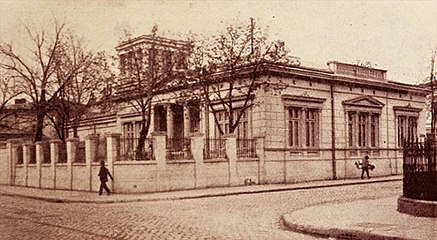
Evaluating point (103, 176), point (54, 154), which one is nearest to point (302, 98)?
point (103, 176)

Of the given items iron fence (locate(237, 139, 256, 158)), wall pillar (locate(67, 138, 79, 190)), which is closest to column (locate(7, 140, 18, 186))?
wall pillar (locate(67, 138, 79, 190))

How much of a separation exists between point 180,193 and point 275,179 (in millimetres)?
7057

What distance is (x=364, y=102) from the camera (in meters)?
33.7

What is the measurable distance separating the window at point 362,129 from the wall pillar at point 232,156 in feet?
30.0

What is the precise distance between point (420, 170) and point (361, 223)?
2.84m

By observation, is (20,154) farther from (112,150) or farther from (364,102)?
(364,102)

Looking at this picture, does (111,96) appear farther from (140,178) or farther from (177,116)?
(140,178)

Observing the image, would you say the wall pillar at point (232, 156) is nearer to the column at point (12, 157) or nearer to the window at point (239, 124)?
the window at point (239, 124)

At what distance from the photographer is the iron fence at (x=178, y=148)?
24016mm

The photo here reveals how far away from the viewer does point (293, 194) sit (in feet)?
73.6

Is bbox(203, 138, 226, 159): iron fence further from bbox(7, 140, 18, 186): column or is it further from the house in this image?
bbox(7, 140, 18, 186): column

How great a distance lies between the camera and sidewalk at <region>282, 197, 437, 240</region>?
1066cm

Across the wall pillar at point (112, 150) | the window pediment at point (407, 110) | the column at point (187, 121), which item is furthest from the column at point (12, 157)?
the window pediment at point (407, 110)

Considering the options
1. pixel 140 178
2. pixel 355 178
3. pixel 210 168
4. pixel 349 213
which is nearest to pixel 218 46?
pixel 210 168
